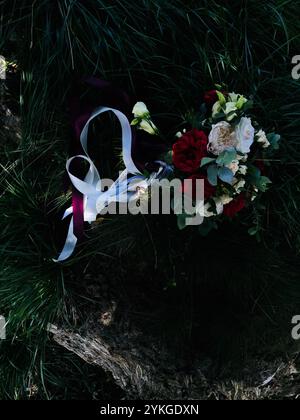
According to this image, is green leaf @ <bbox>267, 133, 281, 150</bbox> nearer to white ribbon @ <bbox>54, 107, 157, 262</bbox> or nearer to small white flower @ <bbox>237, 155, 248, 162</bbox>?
small white flower @ <bbox>237, 155, 248, 162</bbox>

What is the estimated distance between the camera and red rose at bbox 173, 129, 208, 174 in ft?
4.96

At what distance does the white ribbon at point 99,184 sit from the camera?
5.52 feet

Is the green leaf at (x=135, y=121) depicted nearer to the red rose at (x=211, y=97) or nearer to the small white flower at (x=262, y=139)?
the red rose at (x=211, y=97)

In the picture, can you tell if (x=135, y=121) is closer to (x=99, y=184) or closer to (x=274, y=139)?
(x=99, y=184)

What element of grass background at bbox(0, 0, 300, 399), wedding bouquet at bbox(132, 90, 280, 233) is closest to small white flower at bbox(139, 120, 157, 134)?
wedding bouquet at bbox(132, 90, 280, 233)

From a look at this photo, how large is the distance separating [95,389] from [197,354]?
0.55 meters

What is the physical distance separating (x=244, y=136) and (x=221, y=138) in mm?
58

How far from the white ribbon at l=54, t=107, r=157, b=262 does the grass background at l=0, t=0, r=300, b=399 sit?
64 mm

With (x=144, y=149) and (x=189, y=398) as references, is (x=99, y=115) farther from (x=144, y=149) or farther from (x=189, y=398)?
(x=189, y=398)

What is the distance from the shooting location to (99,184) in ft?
5.76

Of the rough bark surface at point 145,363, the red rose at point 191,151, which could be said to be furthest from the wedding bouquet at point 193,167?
the rough bark surface at point 145,363

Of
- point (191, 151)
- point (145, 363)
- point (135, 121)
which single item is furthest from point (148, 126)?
point (145, 363)

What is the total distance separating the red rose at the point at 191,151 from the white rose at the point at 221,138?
0.08 ft

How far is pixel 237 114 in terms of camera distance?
1542 mm
